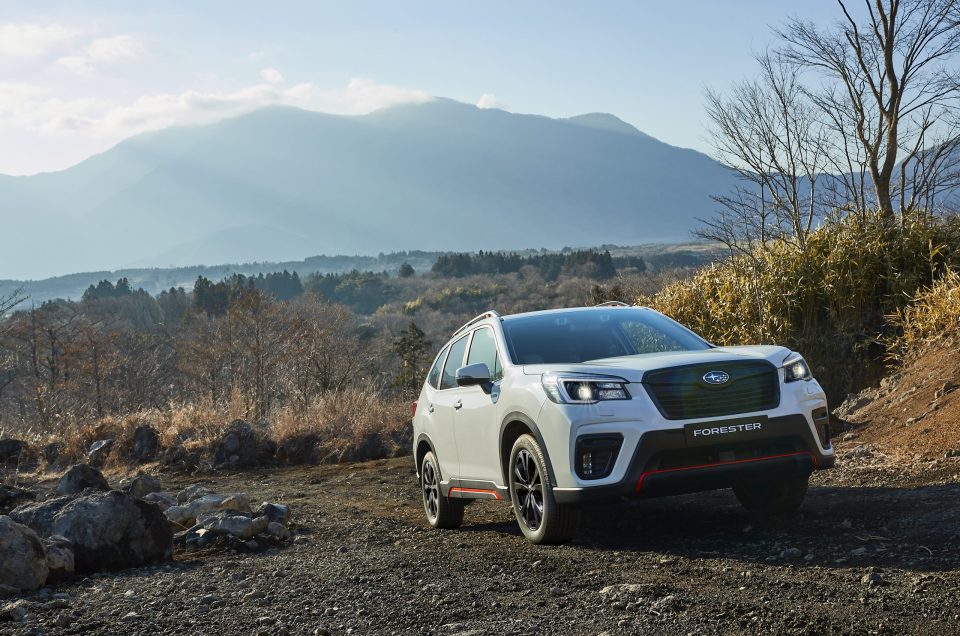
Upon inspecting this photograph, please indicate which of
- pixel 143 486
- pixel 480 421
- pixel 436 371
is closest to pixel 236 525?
pixel 436 371

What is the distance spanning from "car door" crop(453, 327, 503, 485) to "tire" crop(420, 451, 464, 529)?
609 mm

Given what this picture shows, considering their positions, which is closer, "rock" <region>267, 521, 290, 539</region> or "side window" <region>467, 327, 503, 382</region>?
→ "side window" <region>467, 327, 503, 382</region>

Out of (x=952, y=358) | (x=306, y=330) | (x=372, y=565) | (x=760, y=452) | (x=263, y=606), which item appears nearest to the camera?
(x=263, y=606)

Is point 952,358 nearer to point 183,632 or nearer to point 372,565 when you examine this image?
point 372,565

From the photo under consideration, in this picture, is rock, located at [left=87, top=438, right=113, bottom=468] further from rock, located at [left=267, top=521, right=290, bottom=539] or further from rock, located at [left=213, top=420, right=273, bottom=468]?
rock, located at [left=267, top=521, right=290, bottom=539]

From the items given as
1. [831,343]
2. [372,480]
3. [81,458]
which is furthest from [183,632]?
[81,458]

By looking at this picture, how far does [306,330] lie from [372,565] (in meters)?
27.7

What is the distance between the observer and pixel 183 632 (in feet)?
17.8

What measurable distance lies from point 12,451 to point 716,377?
16759 millimetres

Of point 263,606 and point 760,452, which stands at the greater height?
point 760,452

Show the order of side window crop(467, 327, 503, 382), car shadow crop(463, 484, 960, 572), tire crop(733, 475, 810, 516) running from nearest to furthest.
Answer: car shadow crop(463, 484, 960, 572)
tire crop(733, 475, 810, 516)
side window crop(467, 327, 503, 382)

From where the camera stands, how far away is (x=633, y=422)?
6242 mm

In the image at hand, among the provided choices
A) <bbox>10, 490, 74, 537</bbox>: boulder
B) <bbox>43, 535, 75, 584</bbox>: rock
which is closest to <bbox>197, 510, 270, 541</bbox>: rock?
<bbox>10, 490, 74, 537</bbox>: boulder

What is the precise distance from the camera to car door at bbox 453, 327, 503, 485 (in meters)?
7.39
